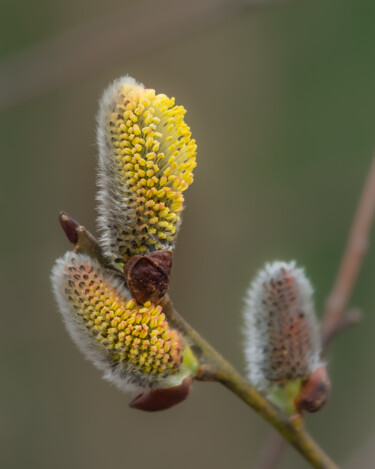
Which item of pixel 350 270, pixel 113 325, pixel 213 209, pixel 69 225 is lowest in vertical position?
pixel 213 209

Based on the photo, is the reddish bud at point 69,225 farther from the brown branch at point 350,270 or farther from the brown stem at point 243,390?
the brown branch at point 350,270

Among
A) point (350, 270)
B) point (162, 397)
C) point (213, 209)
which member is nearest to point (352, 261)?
point (350, 270)

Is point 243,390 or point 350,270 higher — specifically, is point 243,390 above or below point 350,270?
above

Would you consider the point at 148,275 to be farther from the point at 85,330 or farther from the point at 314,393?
the point at 314,393

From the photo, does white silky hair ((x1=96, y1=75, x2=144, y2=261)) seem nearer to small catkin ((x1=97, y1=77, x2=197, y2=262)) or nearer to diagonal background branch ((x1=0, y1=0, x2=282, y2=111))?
small catkin ((x1=97, y1=77, x2=197, y2=262))

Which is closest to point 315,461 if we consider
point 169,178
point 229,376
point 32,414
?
point 229,376

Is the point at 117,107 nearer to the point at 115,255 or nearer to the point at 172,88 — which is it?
the point at 115,255

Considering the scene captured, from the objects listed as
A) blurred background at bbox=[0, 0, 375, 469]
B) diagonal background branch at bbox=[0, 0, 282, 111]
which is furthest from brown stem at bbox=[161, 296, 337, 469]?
blurred background at bbox=[0, 0, 375, 469]
